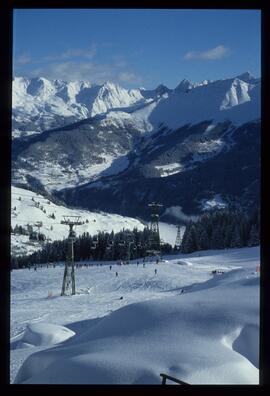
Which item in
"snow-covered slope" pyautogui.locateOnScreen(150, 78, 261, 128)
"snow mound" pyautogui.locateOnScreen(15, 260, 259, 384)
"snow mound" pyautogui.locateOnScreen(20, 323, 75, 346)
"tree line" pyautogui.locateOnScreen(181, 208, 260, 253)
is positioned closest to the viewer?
"snow mound" pyautogui.locateOnScreen(15, 260, 259, 384)

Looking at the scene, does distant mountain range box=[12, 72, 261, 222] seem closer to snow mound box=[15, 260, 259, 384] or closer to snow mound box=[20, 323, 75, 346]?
snow mound box=[20, 323, 75, 346]

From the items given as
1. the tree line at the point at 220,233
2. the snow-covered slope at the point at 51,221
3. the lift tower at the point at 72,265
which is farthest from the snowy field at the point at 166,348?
the snow-covered slope at the point at 51,221

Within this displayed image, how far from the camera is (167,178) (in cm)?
12256

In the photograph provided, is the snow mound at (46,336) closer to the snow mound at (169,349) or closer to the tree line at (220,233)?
the snow mound at (169,349)

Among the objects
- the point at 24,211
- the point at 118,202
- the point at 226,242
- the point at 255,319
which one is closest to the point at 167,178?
the point at 118,202

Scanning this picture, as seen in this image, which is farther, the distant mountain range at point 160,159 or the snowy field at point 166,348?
the distant mountain range at point 160,159

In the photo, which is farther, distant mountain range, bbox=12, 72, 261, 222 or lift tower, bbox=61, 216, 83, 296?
distant mountain range, bbox=12, 72, 261, 222

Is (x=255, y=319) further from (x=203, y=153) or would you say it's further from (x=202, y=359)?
(x=203, y=153)

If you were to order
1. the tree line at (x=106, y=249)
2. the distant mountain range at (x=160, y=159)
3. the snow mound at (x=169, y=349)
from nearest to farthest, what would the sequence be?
the snow mound at (x=169, y=349) → the tree line at (x=106, y=249) → the distant mountain range at (x=160, y=159)

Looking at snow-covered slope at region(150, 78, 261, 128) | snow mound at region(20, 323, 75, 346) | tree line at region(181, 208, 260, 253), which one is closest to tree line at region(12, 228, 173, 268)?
tree line at region(181, 208, 260, 253)

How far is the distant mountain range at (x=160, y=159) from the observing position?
366ft

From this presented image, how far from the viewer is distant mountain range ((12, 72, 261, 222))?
366ft

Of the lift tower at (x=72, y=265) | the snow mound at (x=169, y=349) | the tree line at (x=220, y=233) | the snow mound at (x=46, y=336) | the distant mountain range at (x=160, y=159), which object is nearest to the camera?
the snow mound at (x=169, y=349)
